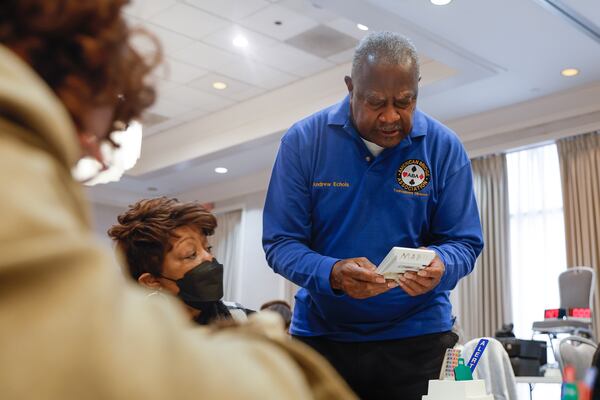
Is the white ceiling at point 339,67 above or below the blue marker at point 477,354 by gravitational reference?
above

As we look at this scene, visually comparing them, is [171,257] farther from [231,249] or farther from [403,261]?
[231,249]

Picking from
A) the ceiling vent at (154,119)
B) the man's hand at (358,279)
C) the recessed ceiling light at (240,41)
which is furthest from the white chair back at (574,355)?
the ceiling vent at (154,119)

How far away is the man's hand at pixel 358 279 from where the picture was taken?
5.35 feet

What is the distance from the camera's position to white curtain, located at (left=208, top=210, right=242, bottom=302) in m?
10.6

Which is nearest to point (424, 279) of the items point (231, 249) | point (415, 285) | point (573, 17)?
point (415, 285)

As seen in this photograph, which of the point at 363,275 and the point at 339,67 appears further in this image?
the point at 339,67

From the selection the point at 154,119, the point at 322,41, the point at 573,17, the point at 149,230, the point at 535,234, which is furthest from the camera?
the point at 154,119

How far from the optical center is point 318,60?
711 cm

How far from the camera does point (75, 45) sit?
0.52 meters

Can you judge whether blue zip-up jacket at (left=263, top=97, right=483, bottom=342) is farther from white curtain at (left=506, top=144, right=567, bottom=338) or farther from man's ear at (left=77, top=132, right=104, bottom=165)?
white curtain at (left=506, top=144, right=567, bottom=338)

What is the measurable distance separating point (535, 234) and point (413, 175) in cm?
604

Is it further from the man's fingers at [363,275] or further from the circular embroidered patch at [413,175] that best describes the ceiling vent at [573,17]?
the man's fingers at [363,275]

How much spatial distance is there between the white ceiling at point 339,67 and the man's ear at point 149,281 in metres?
3.72

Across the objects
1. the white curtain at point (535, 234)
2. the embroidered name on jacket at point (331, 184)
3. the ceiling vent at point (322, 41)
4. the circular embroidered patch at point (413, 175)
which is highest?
the ceiling vent at point (322, 41)
